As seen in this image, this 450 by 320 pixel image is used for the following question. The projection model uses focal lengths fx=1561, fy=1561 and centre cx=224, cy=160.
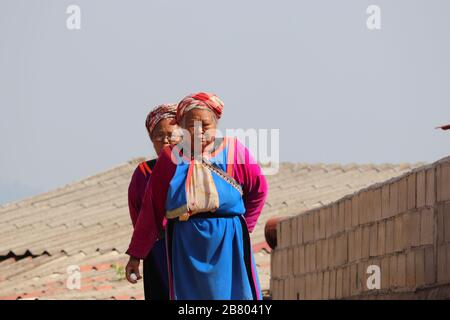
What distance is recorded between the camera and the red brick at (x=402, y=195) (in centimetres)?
941

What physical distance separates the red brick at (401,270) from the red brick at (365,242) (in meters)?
0.74

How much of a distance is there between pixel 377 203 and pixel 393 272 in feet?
1.82

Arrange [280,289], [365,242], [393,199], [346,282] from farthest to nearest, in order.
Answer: [280,289] → [346,282] → [365,242] → [393,199]

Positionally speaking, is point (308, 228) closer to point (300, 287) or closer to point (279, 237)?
point (300, 287)

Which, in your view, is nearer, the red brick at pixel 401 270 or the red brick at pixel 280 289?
the red brick at pixel 401 270

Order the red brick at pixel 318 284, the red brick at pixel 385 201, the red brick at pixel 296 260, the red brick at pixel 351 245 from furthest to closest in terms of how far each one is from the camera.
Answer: the red brick at pixel 296 260
the red brick at pixel 318 284
the red brick at pixel 351 245
the red brick at pixel 385 201

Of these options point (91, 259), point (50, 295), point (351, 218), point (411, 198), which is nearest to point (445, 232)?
point (411, 198)

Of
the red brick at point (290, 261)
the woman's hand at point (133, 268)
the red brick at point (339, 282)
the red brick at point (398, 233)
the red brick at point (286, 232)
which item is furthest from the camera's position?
the red brick at point (286, 232)

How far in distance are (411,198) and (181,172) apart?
1.65 metres

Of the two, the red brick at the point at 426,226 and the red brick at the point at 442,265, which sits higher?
the red brick at the point at 426,226

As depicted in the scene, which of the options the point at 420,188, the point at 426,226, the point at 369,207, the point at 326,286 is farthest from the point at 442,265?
the point at 326,286

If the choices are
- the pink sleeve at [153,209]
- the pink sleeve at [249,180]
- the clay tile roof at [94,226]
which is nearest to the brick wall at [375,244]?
the pink sleeve at [249,180]

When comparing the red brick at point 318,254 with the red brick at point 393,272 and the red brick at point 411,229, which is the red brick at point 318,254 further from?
the red brick at point 411,229

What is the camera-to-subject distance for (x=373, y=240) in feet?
33.5
